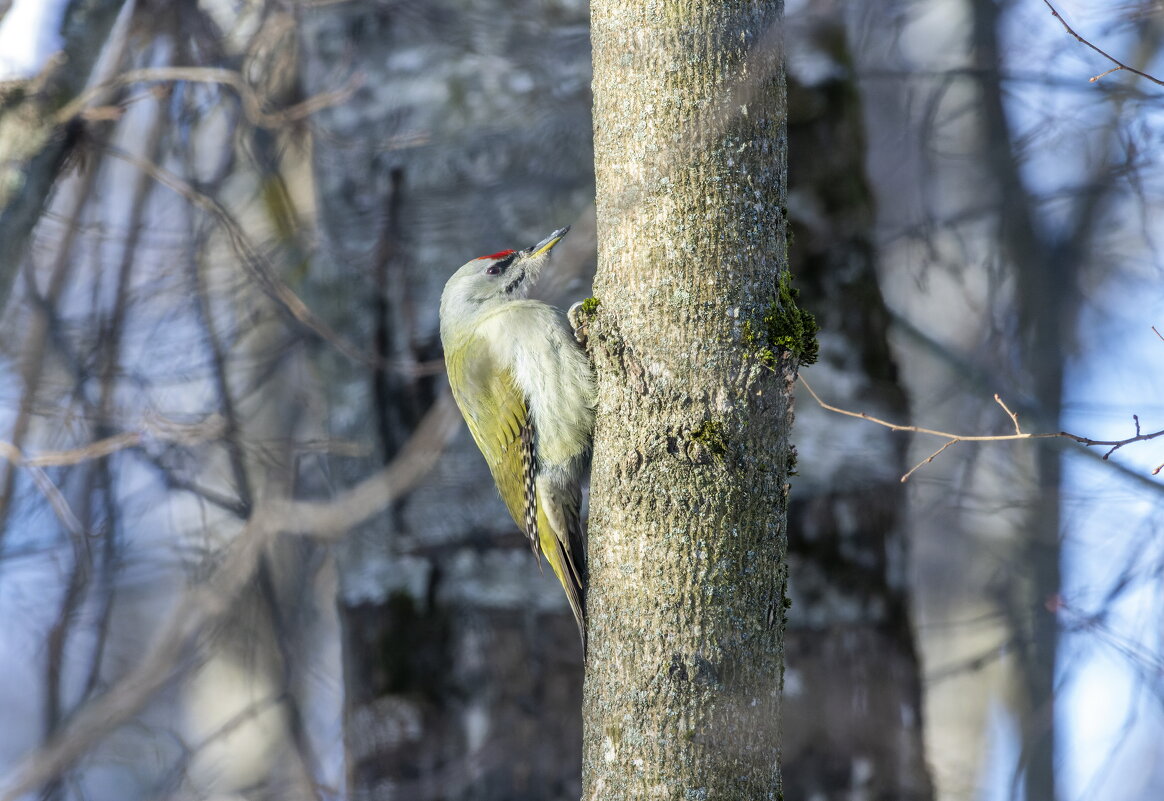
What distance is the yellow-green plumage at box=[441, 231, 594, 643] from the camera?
3.05 meters

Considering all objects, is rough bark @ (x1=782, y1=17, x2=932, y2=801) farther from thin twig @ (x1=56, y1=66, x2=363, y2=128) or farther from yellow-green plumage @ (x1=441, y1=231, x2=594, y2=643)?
thin twig @ (x1=56, y1=66, x2=363, y2=128)

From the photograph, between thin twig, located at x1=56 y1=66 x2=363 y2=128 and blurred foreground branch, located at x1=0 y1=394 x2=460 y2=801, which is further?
thin twig, located at x1=56 y1=66 x2=363 y2=128

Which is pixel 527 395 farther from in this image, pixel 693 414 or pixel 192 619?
pixel 192 619

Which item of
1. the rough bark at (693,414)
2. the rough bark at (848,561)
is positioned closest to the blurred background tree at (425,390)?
the rough bark at (848,561)

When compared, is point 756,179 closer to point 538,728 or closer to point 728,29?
point 728,29

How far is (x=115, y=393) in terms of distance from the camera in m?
5.49

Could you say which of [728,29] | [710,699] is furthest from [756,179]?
[710,699]

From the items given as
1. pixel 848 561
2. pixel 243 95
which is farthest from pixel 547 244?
pixel 243 95

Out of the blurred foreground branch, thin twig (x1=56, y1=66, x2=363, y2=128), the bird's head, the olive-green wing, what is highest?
thin twig (x1=56, y1=66, x2=363, y2=128)

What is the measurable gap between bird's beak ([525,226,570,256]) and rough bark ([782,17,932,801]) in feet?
5.67

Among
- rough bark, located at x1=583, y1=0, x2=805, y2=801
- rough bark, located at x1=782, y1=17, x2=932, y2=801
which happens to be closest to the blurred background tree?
rough bark, located at x1=782, y1=17, x2=932, y2=801

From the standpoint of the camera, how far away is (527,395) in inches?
125

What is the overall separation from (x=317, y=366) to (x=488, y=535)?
1363 millimetres

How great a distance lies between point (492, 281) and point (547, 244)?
300 millimetres
